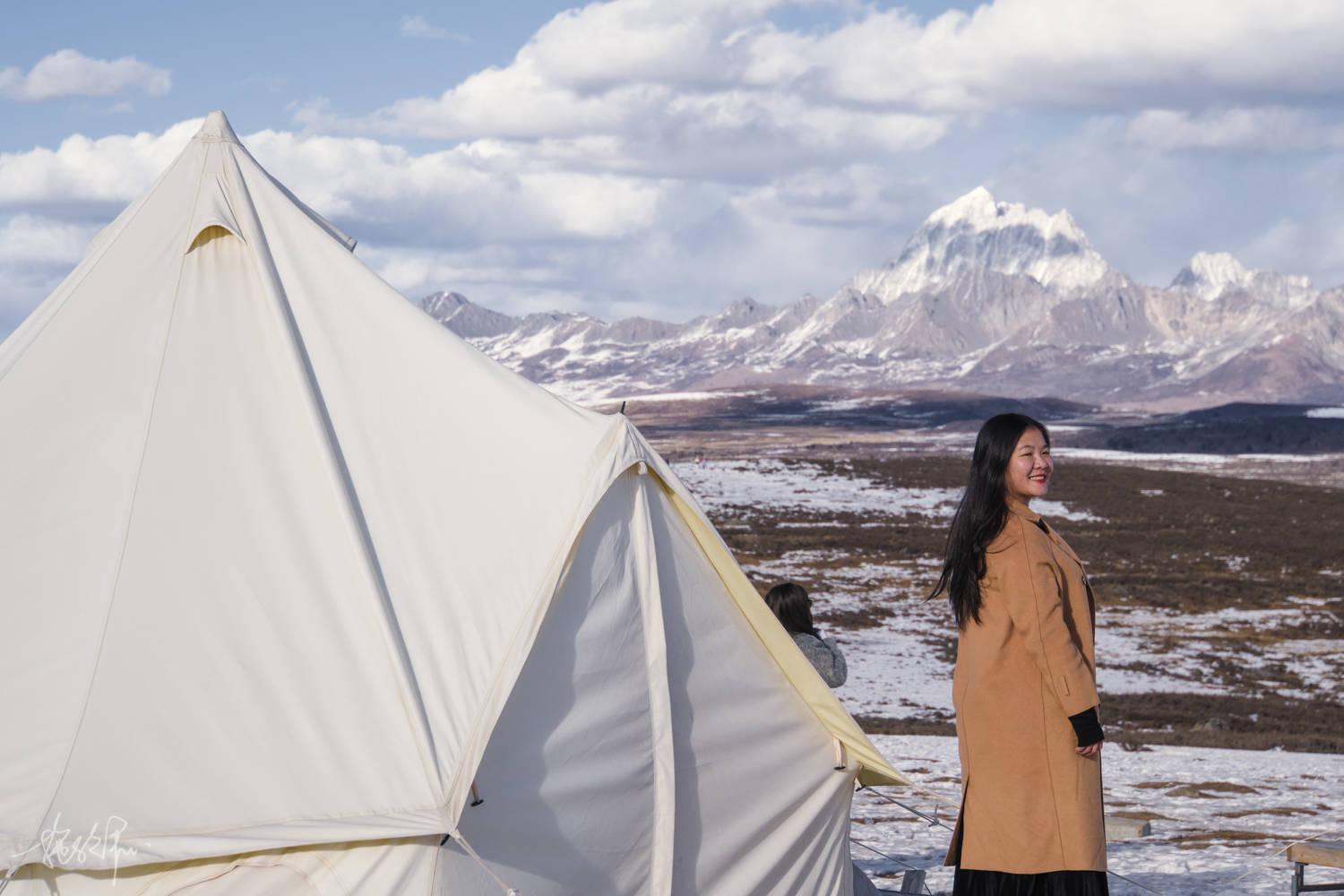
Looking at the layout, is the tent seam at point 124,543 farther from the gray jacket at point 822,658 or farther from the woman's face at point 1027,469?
the woman's face at point 1027,469

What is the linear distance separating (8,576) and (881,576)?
2669 centimetres

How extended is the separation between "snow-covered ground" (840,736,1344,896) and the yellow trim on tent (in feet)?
4.77

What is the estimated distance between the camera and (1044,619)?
448cm

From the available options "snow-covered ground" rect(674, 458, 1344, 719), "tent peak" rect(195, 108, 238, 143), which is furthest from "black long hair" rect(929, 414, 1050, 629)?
"snow-covered ground" rect(674, 458, 1344, 719)

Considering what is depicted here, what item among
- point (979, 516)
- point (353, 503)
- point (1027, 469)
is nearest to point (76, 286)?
point (353, 503)

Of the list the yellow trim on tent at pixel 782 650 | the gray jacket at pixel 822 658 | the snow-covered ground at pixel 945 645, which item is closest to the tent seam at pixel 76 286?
the yellow trim on tent at pixel 782 650

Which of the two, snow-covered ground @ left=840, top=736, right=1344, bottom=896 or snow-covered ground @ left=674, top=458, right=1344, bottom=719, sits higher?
snow-covered ground @ left=840, top=736, right=1344, bottom=896

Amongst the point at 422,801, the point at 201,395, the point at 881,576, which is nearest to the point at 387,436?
the point at 201,395

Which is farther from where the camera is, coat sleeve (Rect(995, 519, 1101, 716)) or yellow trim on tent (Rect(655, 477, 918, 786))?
yellow trim on tent (Rect(655, 477, 918, 786))

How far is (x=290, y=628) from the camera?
4.98 meters

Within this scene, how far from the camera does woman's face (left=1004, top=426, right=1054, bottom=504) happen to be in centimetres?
470

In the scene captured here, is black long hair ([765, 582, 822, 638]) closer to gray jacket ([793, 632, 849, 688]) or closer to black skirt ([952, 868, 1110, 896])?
gray jacket ([793, 632, 849, 688])

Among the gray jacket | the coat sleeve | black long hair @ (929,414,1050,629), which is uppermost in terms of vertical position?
black long hair @ (929,414,1050,629)

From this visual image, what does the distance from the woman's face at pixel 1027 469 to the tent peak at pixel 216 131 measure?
4262mm
